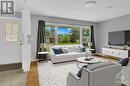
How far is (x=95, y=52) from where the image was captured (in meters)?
7.26

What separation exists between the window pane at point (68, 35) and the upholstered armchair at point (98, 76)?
458 centimetres

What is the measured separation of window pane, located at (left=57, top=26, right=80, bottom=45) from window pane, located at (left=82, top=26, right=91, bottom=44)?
45 centimetres

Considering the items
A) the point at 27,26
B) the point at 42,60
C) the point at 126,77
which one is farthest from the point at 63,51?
the point at 126,77

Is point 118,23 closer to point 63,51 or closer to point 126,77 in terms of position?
point 63,51

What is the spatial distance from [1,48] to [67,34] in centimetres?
382

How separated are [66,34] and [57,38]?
0.72 m

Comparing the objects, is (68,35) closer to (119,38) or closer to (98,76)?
(119,38)

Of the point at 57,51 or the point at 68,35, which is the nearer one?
the point at 57,51

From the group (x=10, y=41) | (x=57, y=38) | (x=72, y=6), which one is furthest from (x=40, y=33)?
(x=72, y=6)

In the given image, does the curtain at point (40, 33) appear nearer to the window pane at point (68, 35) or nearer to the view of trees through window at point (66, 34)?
the view of trees through window at point (66, 34)

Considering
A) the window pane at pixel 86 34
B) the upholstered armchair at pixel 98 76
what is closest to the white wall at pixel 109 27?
the window pane at pixel 86 34

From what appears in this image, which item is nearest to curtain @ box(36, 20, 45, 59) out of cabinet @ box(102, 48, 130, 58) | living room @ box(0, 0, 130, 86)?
living room @ box(0, 0, 130, 86)

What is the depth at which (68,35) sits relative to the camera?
6602 millimetres

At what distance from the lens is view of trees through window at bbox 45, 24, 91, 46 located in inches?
238
